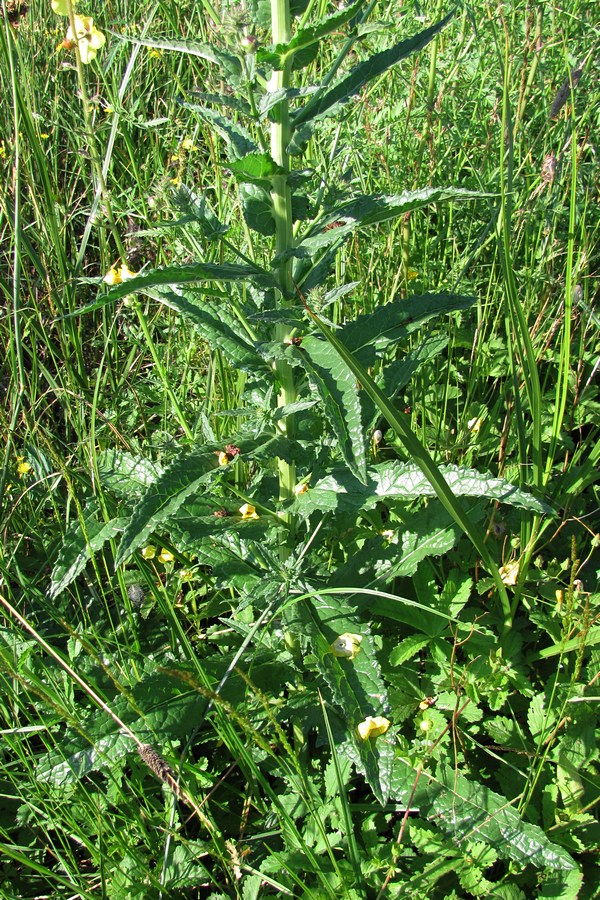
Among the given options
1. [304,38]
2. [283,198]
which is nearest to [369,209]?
[283,198]

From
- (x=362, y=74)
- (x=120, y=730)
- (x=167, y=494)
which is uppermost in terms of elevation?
(x=362, y=74)

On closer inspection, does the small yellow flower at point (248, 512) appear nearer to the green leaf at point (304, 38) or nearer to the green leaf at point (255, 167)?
the green leaf at point (255, 167)

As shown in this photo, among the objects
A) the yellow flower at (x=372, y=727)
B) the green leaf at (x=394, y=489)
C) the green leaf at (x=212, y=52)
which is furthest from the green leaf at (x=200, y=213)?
the yellow flower at (x=372, y=727)

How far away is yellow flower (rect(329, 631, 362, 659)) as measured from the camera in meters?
1.32

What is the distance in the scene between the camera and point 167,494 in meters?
1.26

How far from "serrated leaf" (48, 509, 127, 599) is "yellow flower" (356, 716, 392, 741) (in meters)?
0.64

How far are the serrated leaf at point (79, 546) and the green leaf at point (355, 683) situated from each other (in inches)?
18.2

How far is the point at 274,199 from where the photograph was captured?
1285mm

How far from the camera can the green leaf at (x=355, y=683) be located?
4.14 feet

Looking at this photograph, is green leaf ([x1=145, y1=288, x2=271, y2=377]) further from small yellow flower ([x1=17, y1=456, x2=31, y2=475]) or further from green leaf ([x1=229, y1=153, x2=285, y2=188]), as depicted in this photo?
small yellow flower ([x1=17, y1=456, x2=31, y2=475])

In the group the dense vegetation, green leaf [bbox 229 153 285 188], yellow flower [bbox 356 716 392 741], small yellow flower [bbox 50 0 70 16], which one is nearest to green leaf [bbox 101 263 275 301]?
the dense vegetation

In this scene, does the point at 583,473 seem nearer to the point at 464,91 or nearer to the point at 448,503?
the point at 448,503

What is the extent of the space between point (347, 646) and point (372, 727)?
0.15 metres

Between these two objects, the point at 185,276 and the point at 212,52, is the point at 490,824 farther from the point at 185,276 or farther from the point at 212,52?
the point at 212,52
